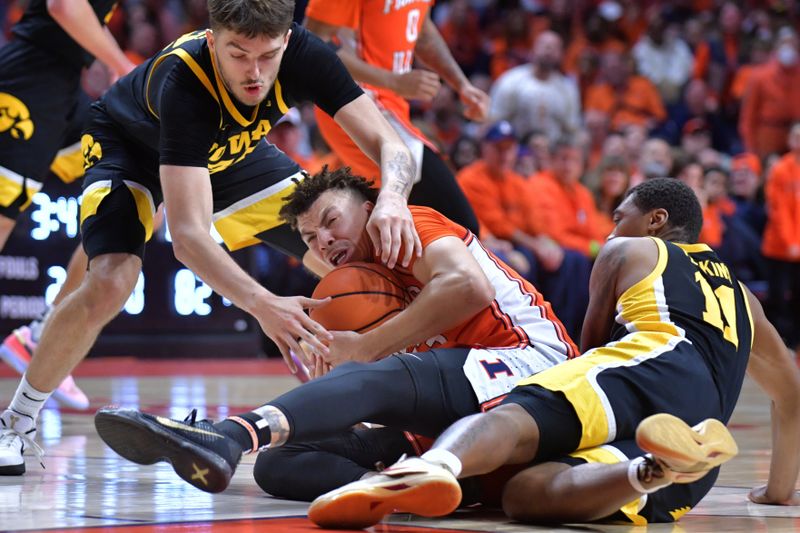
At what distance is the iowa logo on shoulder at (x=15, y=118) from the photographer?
15.7 feet

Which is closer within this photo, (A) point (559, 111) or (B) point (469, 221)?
(B) point (469, 221)

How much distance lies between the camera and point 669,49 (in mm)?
13914

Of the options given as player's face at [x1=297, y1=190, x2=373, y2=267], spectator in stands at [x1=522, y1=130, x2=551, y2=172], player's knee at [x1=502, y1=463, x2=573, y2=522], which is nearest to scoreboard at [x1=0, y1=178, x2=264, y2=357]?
spectator in stands at [x1=522, y1=130, x2=551, y2=172]

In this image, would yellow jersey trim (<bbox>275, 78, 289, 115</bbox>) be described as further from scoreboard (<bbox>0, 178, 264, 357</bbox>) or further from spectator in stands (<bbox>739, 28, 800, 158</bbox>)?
spectator in stands (<bbox>739, 28, 800, 158</bbox>)

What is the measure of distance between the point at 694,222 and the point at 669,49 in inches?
444

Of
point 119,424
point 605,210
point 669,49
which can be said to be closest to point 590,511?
point 119,424

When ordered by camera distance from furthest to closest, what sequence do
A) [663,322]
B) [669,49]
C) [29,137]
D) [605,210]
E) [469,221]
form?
[669,49] < [605,210] < [469,221] < [29,137] < [663,322]

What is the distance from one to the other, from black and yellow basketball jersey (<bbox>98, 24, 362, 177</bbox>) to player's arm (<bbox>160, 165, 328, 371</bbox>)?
0.08 meters

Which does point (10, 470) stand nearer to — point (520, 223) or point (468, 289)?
point (468, 289)

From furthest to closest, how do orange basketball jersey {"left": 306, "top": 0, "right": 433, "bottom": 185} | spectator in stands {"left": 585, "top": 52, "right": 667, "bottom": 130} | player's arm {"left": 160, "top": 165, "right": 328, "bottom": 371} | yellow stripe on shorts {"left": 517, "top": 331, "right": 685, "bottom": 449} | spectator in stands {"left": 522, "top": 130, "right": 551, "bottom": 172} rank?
spectator in stands {"left": 585, "top": 52, "right": 667, "bottom": 130} < spectator in stands {"left": 522, "top": 130, "right": 551, "bottom": 172} < orange basketball jersey {"left": 306, "top": 0, "right": 433, "bottom": 185} < player's arm {"left": 160, "top": 165, "right": 328, "bottom": 371} < yellow stripe on shorts {"left": 517, "top": 331, "right": 685, "bottom": 449}

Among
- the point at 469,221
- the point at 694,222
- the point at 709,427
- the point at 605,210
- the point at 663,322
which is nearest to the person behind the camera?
the point at 709,427

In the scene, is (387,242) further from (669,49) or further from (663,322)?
(669,49)

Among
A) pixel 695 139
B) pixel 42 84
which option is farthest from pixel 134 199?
pixel 695 139

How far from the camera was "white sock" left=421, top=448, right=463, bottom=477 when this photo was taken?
2523 mm
